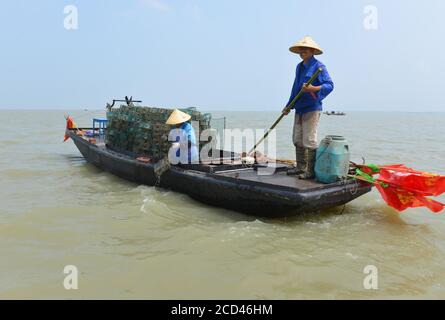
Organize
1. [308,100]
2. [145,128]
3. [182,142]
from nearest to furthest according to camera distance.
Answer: [308,100] < [182,142] < [145,128]

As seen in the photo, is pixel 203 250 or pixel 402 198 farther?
pixel 402 198

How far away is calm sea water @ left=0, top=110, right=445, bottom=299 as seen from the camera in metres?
3.92

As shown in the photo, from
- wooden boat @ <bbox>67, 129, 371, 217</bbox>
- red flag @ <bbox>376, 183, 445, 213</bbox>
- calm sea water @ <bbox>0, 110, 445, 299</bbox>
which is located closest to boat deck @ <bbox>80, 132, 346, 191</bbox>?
wooden boat @ <bbox>67, 129, 371, 217</bbox>

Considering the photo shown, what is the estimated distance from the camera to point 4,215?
6426 mm

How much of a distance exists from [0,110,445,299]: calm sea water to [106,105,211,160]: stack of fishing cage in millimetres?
886

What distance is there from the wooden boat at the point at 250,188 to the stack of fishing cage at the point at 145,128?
1.22 ft

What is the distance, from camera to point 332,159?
549 cm

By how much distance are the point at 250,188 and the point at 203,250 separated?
48.9 inches

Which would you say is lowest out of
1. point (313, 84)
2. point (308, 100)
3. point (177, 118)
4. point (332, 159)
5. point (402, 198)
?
point (402, 198)

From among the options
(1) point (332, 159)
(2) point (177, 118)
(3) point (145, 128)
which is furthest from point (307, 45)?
(3) point (145, 128)

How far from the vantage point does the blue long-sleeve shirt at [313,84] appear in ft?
18.4

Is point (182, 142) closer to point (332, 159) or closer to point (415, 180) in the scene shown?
point (332, 159)

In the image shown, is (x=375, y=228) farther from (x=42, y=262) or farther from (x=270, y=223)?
(x=42, y=262)

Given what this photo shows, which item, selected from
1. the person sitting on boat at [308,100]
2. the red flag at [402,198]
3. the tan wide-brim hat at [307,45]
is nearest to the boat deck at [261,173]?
the person sitting on boat at [308,100]
